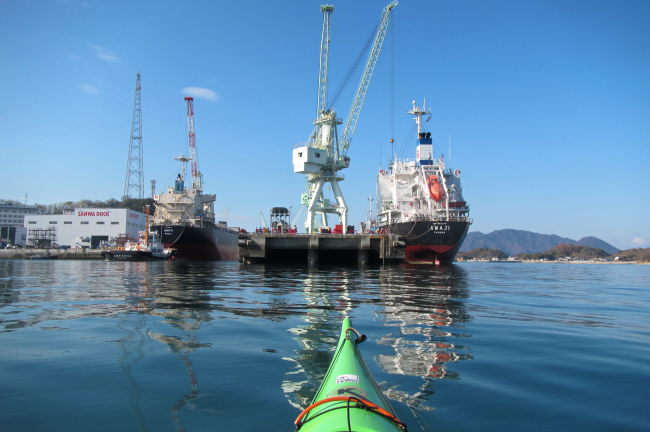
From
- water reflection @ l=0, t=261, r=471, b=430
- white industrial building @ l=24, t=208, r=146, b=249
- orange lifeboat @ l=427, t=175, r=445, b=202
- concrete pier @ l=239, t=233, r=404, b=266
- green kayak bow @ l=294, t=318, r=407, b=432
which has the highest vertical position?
orange lifeboat @ l=427, t=175, r=445, b=202

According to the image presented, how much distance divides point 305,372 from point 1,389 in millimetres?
5233

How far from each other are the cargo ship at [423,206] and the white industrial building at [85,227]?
79.1 metres

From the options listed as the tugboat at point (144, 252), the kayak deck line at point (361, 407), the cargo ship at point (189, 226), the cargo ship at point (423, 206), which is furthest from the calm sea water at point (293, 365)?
the cargo ship at point (189, 226)

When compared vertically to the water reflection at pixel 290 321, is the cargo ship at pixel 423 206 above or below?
above

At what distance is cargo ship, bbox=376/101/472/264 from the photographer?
52.4m

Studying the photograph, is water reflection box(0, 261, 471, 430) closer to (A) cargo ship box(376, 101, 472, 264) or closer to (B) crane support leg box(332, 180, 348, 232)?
(A) cargo ship box(376, 101, 472, 264)

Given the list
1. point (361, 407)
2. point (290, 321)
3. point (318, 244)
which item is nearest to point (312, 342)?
point (290, 321)

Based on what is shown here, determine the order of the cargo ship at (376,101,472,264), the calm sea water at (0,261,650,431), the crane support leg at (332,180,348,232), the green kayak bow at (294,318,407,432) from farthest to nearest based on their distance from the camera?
the crane support leg at (332,180,348,232)
the cargo ship at (376,101,472,264)
the calm sea water at (0,261,650,431)
the green kayak bow at (294,318,407,432)

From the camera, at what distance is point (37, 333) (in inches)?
458

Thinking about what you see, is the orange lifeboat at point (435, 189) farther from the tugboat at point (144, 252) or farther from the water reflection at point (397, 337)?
the tugboat at point (144, 252)

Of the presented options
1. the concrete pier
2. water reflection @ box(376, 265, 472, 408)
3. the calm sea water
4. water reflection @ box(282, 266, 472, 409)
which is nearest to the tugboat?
the concrete pier

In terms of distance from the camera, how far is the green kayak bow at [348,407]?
443 centimetres

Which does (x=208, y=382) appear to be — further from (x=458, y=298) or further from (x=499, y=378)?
(x=458, y=298)

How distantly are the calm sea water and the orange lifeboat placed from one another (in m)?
40.8
